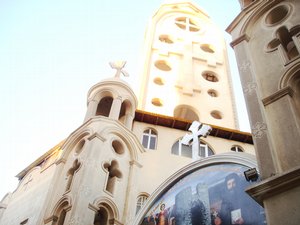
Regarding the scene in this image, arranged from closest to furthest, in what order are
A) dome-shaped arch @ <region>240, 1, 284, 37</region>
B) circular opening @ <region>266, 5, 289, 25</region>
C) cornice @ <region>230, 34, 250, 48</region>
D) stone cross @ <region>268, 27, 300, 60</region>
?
1. stone cross @ <region>268, 27, 300, 60</region>
2. circular opening @ <region>266, 5, 289, 25</region>
3. cornice @ <region>230, 34, 250, 48</region>
4. dome-shaped arch @ <region>240, 1, 284, 37</region>

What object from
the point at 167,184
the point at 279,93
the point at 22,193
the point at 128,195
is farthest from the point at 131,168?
the point at 279,93

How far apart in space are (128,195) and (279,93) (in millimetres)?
10367

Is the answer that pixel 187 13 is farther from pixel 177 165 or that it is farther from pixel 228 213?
pixel 228 213

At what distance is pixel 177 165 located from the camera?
20484mm

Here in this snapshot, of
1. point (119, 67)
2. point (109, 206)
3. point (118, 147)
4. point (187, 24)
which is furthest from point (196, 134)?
point (187, 24)

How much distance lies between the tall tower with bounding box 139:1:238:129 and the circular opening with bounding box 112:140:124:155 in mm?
8288

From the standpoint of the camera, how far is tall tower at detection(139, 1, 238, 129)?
28.5m

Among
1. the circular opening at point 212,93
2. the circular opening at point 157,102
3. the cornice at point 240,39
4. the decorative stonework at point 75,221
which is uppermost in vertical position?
the circular opening at point 212,93

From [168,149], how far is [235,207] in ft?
38.7

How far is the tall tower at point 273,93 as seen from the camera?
7.47 meters

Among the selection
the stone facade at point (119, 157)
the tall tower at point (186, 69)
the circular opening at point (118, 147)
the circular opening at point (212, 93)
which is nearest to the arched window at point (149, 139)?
the stone facade at point (119, 157)

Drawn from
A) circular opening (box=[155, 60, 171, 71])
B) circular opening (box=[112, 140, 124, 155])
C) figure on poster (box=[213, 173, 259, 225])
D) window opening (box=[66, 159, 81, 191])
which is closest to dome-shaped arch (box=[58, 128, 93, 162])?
window opening (box=[66, 159, 81, 191])

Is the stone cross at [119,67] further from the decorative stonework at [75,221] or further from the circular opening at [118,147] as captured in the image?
the decorative stonework at [75,221]

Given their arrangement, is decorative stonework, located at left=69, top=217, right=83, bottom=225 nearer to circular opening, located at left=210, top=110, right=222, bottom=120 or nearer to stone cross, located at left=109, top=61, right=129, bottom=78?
stone cross, located at left=109, top=61, right=129, bottom=78
